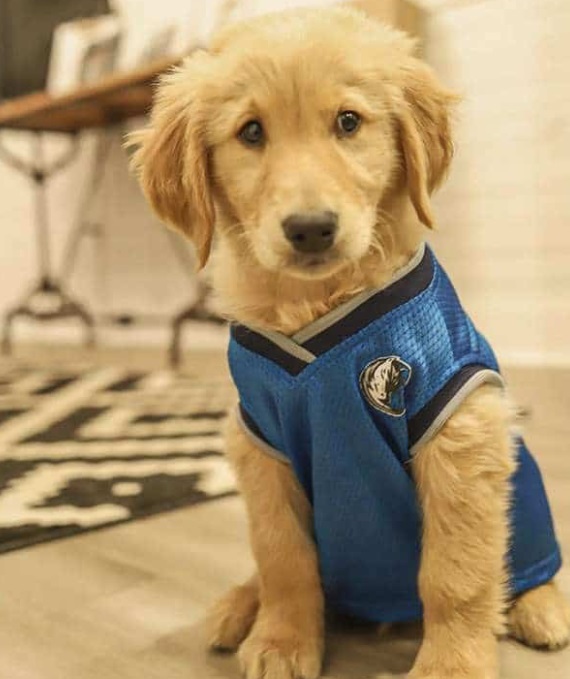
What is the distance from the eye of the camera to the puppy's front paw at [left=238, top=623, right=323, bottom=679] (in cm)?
112

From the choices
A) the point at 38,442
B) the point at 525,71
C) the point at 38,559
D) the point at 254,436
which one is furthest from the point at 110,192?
the point at 254,436

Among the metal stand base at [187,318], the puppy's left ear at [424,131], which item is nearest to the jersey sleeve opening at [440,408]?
the puppy's left ear at [424,131]

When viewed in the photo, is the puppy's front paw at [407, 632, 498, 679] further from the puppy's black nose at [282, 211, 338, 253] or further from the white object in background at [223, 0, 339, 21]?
the white object in background at [223, 0, 339, 21]

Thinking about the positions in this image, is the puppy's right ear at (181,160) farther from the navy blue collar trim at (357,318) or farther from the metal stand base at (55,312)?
the metal stand base at (55,312)

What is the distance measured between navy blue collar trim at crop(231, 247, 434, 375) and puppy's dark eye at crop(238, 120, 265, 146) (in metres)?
0.25

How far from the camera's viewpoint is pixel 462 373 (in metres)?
1.08

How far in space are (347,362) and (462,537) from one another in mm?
247

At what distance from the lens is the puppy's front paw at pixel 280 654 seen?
3.68 feet

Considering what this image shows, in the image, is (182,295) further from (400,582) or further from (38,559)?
(400,582)

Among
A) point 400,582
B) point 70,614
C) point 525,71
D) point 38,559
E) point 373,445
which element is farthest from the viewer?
point 525,71

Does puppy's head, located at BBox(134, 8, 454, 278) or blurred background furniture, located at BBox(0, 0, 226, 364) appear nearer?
puppy's head, located at BBox(134, 8, 454, 278)

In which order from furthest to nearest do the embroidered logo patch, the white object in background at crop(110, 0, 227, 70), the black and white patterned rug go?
1. the white object in background at crop(110, 0, 227, 70)
2. the black and white patterned rug
3. the embroidered logo patch

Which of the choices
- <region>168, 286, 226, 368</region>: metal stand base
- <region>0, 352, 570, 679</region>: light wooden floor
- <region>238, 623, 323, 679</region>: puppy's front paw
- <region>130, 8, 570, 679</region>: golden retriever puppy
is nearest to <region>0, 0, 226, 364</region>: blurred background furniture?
<region>168, 286, 226, 368</region>: metal stand base

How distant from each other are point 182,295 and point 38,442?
259cm
